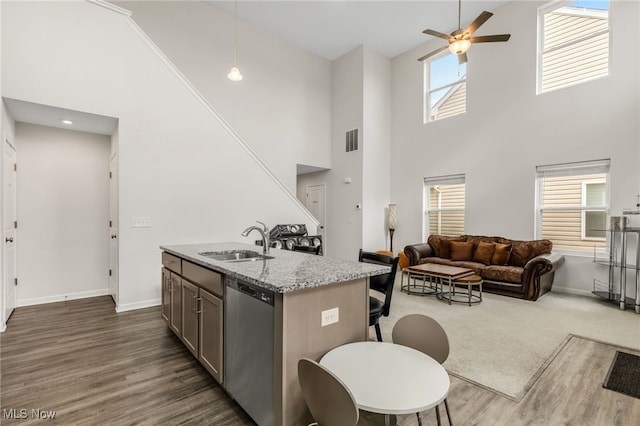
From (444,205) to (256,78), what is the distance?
202 inches

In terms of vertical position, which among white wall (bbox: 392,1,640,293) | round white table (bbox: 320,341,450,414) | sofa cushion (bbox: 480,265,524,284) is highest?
white wall (bbox: 392,1,640,293)

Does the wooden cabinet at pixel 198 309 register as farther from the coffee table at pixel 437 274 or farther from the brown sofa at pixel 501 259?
the brown sofa at pixel 501 259

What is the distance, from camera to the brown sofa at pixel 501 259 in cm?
443

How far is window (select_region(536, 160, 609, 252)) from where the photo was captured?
4.70 metres

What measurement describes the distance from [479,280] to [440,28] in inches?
213

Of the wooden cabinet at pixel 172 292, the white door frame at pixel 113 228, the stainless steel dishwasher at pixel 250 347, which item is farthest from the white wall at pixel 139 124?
the stainless steel dishwasher at pixel 250 347

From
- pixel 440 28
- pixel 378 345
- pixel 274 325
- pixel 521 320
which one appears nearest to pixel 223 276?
pixel 274 325

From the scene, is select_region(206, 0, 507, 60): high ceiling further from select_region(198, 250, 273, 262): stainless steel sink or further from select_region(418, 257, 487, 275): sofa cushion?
select_region(198, 250, 273, 262): stainless steel sink

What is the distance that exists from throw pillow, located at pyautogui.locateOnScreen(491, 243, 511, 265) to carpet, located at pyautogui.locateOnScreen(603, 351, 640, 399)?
2.51 m

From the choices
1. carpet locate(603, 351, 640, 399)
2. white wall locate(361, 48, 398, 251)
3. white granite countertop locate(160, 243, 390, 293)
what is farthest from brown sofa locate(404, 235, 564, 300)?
white granite countertop locate(160, 243, 390, 293)

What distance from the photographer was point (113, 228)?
13.8 ft

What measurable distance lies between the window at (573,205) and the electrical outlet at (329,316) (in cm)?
511

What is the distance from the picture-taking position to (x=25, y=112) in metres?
3.53

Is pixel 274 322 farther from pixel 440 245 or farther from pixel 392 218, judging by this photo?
pixel 392 218
